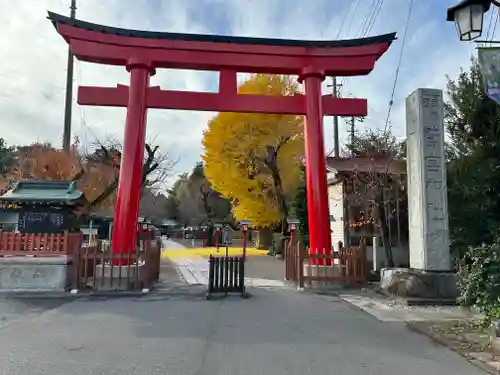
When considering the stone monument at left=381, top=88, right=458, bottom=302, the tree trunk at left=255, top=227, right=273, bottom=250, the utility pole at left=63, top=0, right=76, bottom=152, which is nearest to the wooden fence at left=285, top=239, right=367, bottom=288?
the stone monument at left=381, top=88, right=458, bottom=302

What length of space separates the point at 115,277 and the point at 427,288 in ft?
Answer: 26.7

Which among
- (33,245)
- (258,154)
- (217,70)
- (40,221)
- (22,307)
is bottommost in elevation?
(22,307)

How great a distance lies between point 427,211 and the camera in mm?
10633

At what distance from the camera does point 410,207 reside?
1134 centimetres

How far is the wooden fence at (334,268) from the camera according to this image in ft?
41.2

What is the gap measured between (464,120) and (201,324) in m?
10.7

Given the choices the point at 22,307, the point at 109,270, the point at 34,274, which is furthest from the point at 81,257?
the point at 22,307

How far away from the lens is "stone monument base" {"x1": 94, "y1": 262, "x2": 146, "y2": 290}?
11852 mm

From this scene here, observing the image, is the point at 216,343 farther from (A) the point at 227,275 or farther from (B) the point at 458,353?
(A) the point at 227,275

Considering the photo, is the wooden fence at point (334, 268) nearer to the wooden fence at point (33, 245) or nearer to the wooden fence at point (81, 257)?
the wooden fence at point (81, 257)

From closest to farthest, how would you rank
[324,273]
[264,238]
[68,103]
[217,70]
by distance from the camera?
[324,273] → [217,70] → [68,103] → [264,238]

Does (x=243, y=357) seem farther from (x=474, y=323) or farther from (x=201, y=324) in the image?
(x=474, y=323)

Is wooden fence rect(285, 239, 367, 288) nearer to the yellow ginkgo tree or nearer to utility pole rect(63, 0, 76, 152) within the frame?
the yellow ginkgo tree

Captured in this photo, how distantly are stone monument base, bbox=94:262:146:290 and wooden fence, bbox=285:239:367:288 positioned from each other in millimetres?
4806
